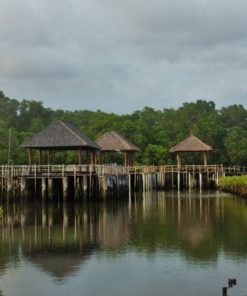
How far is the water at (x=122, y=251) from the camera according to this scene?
57.5 ft

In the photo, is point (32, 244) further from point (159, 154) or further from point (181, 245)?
point (159, 154)

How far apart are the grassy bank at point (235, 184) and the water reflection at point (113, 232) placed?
569cm

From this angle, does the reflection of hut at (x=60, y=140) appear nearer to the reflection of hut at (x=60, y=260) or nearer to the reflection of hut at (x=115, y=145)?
the reflection of hut at (x=115, y=145)

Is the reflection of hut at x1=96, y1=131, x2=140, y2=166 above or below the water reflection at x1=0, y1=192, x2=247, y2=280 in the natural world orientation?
above

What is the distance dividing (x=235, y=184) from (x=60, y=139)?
1572cm

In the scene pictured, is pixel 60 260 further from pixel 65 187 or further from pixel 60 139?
pixel 60 139

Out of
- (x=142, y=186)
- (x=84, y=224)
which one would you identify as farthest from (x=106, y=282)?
(x=142, y=186)

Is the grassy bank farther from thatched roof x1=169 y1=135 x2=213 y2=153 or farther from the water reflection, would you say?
the water reflection

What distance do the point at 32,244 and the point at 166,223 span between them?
27.9 feet

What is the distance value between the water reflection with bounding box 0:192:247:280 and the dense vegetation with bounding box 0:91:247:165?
82.5 feet

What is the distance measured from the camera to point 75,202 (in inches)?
1655

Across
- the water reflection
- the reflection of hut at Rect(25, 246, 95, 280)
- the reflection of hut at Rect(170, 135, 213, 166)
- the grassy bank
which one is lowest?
the reflection of hut at Rect(25, 246, 95, 280)

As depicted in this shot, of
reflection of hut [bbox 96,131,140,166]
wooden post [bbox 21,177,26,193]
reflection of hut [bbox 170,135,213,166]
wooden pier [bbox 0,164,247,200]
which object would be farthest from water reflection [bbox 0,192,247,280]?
reflection of hut [bbox 170,135,213,166]

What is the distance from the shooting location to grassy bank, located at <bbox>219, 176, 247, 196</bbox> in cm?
4677
